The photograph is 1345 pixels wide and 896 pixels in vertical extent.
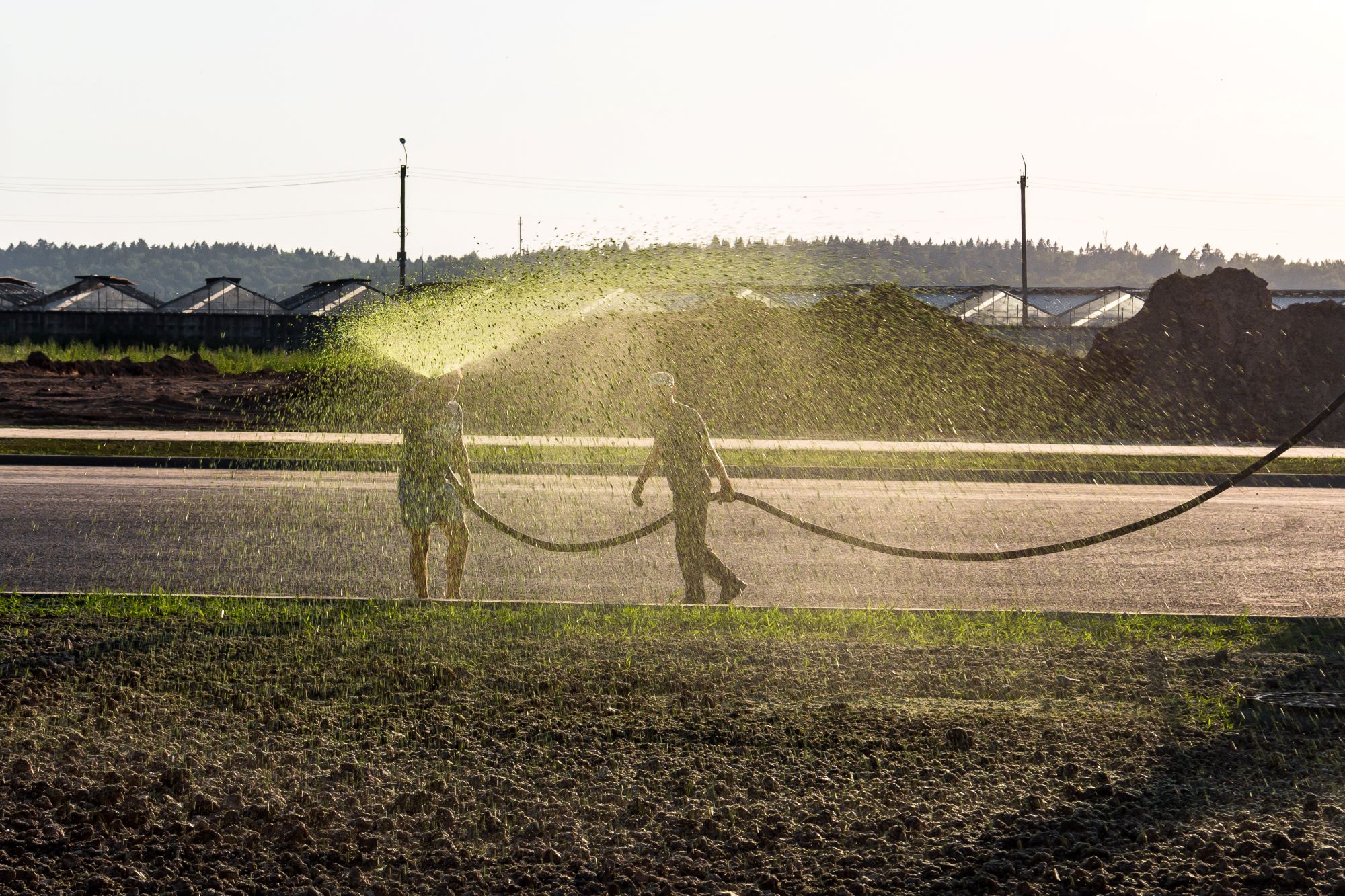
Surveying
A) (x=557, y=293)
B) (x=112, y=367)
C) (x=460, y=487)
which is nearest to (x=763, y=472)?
(x=557, y=293)

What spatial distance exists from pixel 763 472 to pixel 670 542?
605 cm

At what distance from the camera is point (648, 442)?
23.6 m

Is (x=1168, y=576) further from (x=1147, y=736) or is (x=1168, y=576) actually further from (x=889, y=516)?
(x=1147, y=736)

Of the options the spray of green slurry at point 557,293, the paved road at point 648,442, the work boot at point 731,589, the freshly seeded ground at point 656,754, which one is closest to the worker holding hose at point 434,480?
the freshly seeded ground at point 656,754

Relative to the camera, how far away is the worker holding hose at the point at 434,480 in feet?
28.0

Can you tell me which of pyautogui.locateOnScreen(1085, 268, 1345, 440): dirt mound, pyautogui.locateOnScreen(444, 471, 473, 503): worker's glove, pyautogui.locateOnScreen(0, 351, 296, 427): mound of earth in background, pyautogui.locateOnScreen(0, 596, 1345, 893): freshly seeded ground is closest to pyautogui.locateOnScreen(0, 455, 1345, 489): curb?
pyautogui.locateOnScreen(0, 351, 296, 427): mound of earth in background

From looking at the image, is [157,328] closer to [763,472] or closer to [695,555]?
[763,472]

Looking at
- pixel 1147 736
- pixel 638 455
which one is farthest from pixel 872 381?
pixel 1147 736

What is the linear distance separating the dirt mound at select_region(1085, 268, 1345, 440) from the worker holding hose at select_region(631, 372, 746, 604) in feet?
78.3

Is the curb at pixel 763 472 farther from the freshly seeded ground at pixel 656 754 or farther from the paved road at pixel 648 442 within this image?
the freshly seeded ground at pixel 656 754

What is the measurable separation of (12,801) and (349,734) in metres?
1.31

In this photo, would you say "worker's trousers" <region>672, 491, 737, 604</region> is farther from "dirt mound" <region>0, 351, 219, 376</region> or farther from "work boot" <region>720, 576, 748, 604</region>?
"dirt mound" <region>0, 351, 219, 376</region>

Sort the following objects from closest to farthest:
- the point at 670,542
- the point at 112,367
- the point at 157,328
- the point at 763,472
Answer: the point at 670,542 < the point at 763,472 < the point at 112,367 < the point at 157,328

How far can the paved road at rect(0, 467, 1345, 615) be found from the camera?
954 centimetres
